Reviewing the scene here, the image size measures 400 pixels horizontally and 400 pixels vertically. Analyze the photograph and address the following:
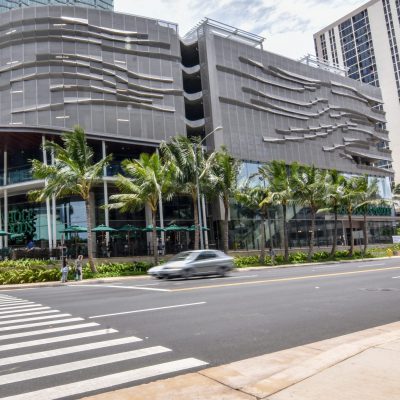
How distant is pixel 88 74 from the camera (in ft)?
134

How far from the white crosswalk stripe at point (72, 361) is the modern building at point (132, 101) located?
981 inches

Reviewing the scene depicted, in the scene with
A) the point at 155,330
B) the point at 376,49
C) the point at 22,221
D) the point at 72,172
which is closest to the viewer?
the point at 155,330

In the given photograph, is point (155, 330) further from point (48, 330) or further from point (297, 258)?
point (297, 258)

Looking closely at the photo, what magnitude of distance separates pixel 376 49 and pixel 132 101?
87.5 metres

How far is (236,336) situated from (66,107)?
3672 centimetres

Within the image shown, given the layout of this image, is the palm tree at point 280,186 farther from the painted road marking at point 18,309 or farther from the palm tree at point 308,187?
the painted road marking at point 18,309

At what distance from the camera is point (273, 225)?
47.6m

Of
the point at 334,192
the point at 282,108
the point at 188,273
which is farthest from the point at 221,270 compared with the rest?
the point at 282,108

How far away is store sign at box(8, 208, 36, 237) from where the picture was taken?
37.8 m

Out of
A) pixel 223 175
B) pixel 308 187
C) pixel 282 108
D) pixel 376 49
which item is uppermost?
pixel 376 49

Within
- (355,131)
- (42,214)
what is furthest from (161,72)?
(355,131)

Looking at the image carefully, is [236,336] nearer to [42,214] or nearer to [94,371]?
[94,371]

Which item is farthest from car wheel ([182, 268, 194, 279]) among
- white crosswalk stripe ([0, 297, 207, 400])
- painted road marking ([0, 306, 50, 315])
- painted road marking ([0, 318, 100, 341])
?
white crosswalk stripe ([0, 297, 207, 400])

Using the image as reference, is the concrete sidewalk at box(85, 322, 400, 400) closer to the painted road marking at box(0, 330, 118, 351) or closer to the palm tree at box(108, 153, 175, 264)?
the painted road marking at box(0, 330, 118, 351)
